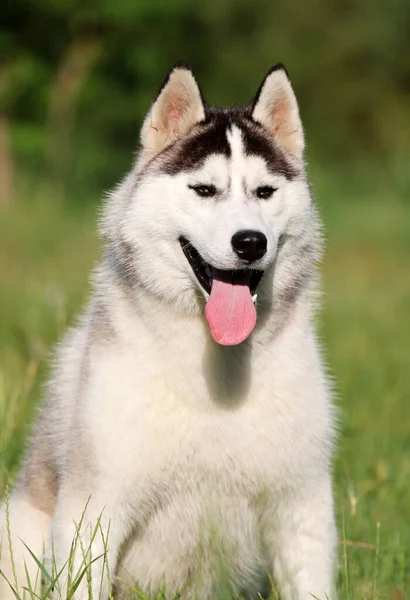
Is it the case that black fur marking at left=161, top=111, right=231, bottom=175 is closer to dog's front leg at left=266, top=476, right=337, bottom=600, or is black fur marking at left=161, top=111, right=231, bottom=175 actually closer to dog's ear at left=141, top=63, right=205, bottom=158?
dog's ear at left=141, top=63, right=205, bottom=158

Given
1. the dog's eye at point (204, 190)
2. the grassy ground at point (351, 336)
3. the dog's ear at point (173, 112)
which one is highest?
the dog's ear at point (173, 112)

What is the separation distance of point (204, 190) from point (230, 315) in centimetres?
49

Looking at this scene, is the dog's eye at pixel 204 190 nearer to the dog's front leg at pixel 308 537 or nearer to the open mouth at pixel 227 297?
the open mouth at pixel 227 297

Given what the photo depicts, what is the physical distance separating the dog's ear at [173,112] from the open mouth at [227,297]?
0.49 meters

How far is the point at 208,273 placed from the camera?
386cm

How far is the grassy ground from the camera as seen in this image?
4418mm

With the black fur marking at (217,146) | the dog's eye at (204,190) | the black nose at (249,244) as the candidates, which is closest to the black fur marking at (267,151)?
the black fur marking at (217,146)

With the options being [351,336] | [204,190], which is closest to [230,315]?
[204,190]

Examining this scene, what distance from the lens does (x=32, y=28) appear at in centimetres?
1977

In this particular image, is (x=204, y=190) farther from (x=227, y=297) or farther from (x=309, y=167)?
(x=309, y=167)

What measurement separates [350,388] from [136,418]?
395cm

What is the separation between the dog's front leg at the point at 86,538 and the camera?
3.63 metres

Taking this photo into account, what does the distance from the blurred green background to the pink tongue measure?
2.82 feet

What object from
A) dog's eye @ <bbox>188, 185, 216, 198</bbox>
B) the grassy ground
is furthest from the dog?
the grassy ground
